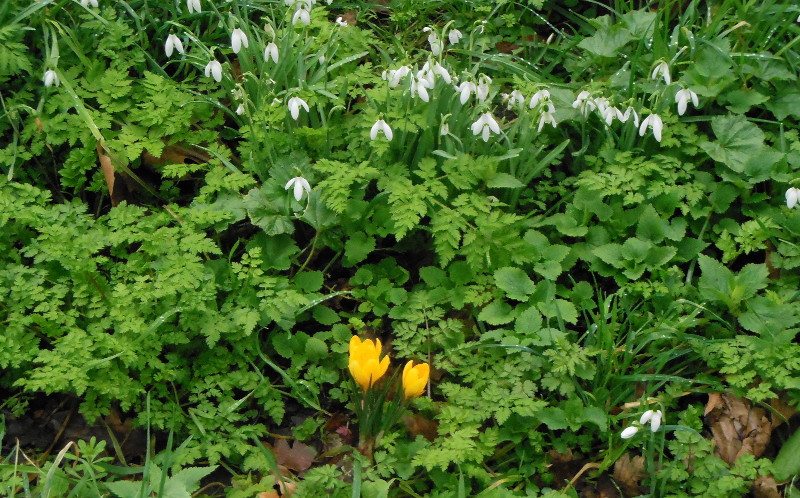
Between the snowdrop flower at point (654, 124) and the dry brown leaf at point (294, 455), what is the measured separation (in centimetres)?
200

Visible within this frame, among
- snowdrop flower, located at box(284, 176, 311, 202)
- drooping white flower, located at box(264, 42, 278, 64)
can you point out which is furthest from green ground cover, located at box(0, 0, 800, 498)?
drooping white flower, located at box(264, 42, 278, 64)

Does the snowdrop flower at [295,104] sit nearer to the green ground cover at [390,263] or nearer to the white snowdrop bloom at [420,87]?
the green ground cover at [390,263]

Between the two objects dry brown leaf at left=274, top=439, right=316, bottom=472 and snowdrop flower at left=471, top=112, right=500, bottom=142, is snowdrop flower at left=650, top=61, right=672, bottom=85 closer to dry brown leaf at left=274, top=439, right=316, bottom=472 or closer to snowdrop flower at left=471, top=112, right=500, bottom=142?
snowdrop flower at left=471, top=112, right=500, bottom=142

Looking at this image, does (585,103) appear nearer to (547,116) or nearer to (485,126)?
(547,116)

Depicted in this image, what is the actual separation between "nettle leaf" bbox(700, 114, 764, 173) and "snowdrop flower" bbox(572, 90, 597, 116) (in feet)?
1.85

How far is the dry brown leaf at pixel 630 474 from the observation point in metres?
2.89

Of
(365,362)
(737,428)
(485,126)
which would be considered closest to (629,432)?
(737,428)

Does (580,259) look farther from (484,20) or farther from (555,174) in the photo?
(484,20)

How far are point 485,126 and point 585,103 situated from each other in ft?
1.87

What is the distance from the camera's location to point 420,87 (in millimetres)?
3240

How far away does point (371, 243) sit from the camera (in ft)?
11.1

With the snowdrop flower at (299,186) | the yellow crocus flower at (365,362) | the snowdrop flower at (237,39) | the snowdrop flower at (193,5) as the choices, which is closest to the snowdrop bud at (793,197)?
the yellow crocus flower at (365,362)

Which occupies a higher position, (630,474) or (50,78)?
(50,78)

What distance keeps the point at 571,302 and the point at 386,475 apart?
1119 millimetres
